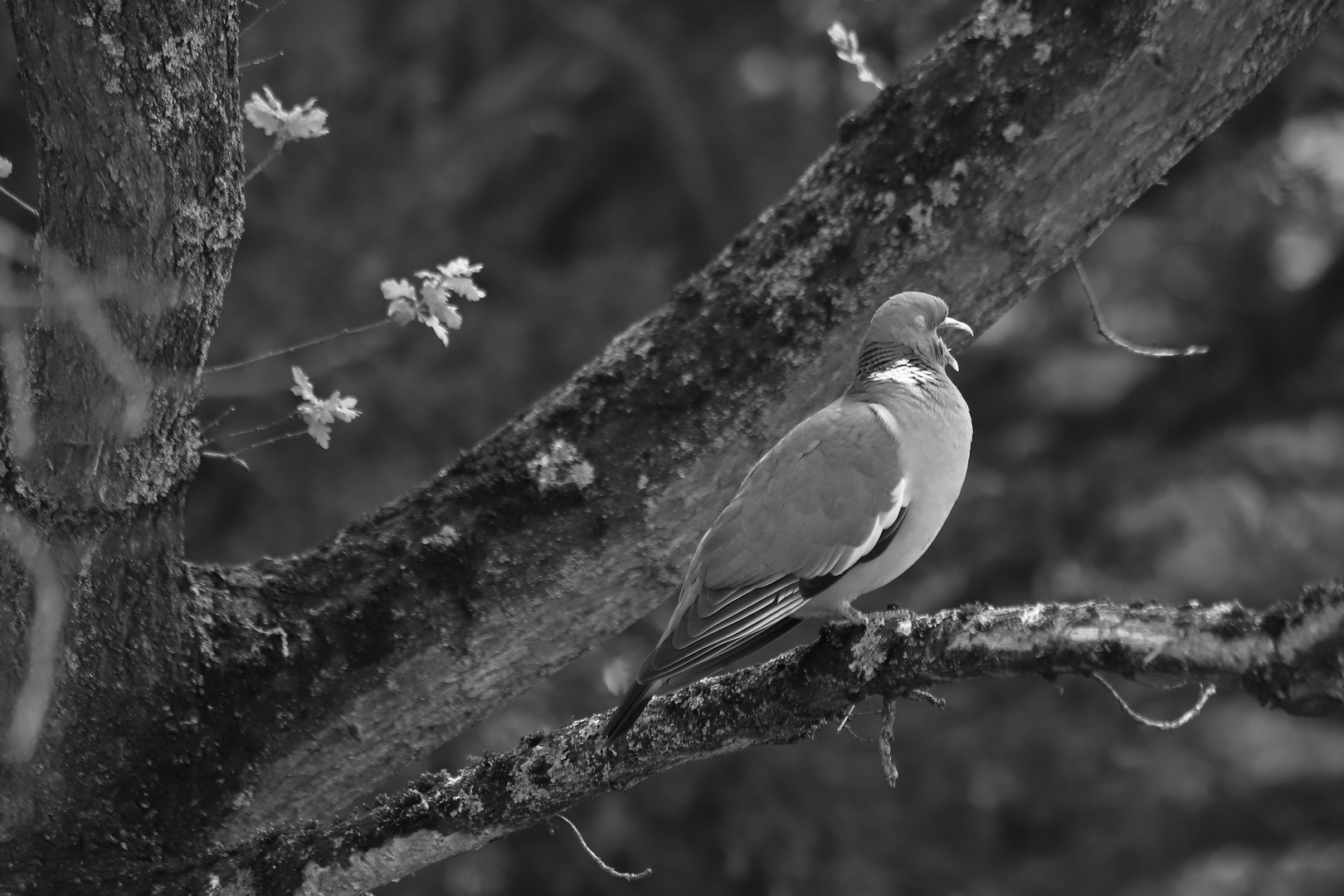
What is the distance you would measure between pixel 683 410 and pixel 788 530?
14.9 inches

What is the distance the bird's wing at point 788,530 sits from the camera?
3.13 m

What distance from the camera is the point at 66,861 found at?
2930 mm

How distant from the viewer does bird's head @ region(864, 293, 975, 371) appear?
326 cm

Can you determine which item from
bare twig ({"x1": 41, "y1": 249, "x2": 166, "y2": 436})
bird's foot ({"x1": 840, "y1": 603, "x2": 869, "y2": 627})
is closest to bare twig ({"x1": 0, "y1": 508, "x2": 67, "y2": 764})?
bare twig ({"x1": 41, "y1": 249, "x2": 166, "y2": 436})

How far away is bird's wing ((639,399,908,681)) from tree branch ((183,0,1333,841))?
89mm

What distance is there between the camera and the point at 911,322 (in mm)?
3367

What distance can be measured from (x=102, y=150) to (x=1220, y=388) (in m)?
6.00

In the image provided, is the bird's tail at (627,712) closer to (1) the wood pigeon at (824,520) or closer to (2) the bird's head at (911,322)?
(1) the wood pigeon at (824,520)

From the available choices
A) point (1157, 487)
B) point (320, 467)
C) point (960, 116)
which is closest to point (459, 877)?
point (320, 467)

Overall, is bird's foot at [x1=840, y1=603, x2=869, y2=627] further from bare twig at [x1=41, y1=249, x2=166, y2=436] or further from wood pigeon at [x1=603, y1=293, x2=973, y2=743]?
bare twig at [x1=41, y1=249, x2=166, y2=436]

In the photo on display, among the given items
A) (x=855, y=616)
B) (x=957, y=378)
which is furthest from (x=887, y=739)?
(x=957, y=378)

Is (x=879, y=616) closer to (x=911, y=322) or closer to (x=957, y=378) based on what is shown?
(x=911, y=322)

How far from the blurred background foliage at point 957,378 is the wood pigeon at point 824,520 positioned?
111 inches

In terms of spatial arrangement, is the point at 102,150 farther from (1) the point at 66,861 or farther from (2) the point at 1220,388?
(2) the point at 1220,388
